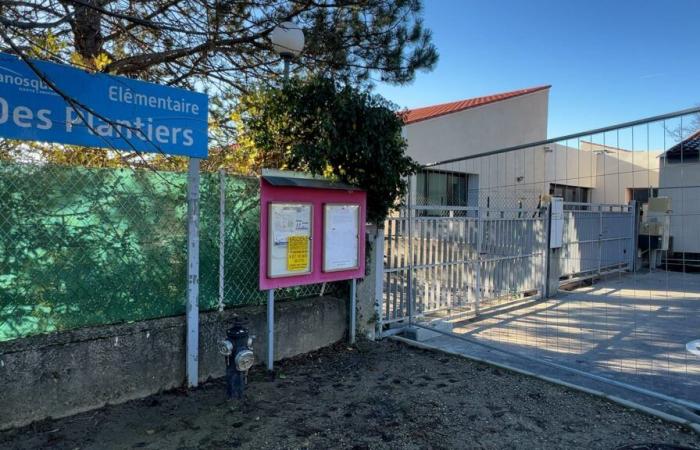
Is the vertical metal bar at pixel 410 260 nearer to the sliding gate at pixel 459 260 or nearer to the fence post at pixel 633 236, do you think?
the sliding gate at pixel 459 260

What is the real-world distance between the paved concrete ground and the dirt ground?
29.7 inches

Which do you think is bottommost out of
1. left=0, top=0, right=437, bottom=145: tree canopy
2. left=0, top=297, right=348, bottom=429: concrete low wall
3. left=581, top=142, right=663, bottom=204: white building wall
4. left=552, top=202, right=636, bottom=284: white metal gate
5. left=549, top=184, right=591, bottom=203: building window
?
left=0, top=297, right=348, bottom=429: concrete low wall

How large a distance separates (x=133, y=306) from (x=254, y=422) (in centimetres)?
146

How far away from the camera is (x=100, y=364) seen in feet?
12.5

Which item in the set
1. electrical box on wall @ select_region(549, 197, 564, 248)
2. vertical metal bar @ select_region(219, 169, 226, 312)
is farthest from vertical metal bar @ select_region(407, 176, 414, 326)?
electrical box on wall @ select_region(549, 197, 564, 248)

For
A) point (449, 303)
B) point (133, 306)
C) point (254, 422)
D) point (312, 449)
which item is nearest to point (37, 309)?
point (133, 306)

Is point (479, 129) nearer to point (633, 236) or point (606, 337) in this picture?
point (633, 236)

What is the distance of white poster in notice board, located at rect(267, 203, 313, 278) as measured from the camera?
471 centimetres

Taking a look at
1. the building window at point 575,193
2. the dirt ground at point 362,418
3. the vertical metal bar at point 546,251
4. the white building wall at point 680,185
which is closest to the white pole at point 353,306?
the dirt ground at point 362,418

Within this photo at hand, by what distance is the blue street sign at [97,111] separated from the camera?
3375mm

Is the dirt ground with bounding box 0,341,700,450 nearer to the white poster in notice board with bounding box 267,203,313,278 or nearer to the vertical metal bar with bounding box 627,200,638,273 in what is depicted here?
the white poster in notice board with bounding box 267,203,313,278

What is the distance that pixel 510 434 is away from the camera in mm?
3723

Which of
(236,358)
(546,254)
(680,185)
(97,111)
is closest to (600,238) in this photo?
(546,254)

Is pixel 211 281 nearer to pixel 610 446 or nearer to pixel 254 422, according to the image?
pixel 254 422
